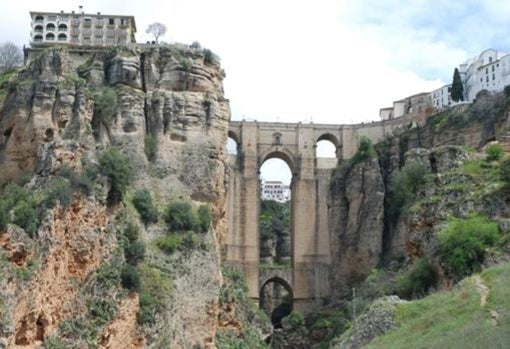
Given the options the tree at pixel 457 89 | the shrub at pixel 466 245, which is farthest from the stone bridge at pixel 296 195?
the shrub at pixel 466 245

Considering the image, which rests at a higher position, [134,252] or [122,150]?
[122,150]

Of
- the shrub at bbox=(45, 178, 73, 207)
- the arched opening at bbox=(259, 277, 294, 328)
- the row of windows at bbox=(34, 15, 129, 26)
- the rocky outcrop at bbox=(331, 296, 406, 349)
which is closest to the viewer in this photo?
the rocky outcrop at bbox=(331, 296, 406, 349)

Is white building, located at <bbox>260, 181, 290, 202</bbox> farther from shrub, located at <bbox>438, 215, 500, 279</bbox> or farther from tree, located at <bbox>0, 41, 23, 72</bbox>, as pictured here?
shrub, located at <bbox>438, 215, 500, 279</bbox>

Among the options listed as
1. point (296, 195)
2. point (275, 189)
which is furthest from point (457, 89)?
point (275, 189)

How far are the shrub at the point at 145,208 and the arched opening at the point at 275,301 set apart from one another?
26982 millimetres

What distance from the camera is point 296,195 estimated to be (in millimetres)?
67062

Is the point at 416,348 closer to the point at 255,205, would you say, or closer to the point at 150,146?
the point at 150,146

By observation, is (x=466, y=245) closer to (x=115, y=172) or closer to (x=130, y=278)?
(x=130, y=278)

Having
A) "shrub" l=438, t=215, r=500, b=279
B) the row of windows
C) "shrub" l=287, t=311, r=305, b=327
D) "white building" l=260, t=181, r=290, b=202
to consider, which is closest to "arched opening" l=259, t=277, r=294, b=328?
"shrub" l=287, t=311, r=305, b=327

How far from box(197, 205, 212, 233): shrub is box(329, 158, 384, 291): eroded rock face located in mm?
18990

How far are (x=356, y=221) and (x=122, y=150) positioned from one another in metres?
22.8

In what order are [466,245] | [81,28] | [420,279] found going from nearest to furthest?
[466,245] < [420,279] < [81,28]

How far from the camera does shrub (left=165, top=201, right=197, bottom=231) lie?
4384 cm

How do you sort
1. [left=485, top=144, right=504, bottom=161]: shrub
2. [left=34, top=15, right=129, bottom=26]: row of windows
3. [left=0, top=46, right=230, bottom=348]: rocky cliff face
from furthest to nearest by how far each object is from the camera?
[left=34, top=15, right=129, bottom=26]: row of windows
[left=0, top=46, right=230, bottom=348]: rocky cliff face
[left=485, top=144, right=504, bottom=161]: shrub
